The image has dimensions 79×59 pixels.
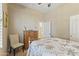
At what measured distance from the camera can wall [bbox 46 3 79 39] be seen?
1678 mm

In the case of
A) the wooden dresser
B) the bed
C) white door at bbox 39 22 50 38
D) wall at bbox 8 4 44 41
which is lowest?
the bed

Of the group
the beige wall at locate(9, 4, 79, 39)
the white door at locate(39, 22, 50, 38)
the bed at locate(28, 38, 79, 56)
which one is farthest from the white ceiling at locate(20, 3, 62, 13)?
the bed at locate(28, 38, 79, 56)

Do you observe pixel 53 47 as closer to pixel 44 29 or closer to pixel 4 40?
pixel 44 29

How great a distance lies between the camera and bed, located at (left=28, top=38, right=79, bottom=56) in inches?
63.1

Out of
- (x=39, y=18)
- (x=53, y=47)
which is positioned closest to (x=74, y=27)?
(x=53, y=47)

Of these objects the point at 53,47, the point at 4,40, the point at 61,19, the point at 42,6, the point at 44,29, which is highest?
the point at 42,6

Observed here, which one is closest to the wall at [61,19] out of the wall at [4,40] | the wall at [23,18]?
the wall at [23,18]

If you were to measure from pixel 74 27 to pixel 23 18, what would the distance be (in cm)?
74

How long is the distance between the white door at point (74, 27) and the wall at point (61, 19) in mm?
51

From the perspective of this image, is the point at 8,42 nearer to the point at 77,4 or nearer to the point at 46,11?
the point at 46,11

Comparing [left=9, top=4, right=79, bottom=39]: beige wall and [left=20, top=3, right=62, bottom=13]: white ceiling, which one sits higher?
[left=20, top=3, right=62, bottom=13]: white ceiling

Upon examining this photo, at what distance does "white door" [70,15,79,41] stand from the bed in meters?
0.08

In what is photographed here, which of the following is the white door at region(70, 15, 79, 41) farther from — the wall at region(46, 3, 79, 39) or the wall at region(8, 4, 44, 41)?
the wall at region(8, 4, 44, 41)

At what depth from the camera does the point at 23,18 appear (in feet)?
5.58
